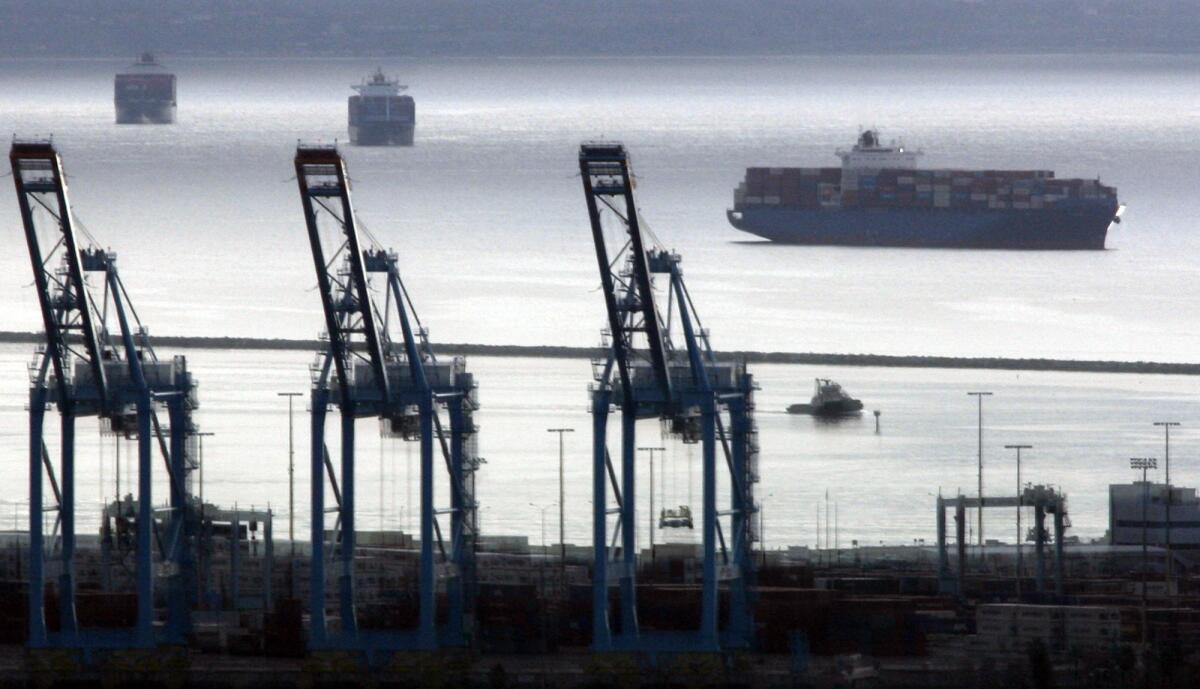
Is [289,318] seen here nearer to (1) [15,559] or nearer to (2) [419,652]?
(1) [15,559]

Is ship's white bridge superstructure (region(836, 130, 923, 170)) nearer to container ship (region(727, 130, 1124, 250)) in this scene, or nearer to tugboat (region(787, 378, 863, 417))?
container ship (region(727, 130, 1124, 250))

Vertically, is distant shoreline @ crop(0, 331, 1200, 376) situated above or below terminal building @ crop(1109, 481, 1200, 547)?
above

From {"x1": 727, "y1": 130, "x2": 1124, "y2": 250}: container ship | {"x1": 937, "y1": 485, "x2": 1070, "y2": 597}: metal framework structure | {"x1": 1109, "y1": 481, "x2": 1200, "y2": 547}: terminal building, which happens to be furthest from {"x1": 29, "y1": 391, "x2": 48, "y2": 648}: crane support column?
{"x1": 727, "y1": 130, "x2": 1124, "y2": 250}: container ship

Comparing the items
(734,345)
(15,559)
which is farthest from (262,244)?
(15,559)

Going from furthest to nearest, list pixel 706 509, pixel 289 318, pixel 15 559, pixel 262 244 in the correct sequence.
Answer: pixel 262 244 → pixel 289 318 → pixel 15 559 → pixel 706 509

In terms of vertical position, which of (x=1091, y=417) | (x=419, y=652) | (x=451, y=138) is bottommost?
(x=419, y=652)

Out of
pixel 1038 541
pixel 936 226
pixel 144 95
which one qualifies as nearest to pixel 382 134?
pixel 144 95

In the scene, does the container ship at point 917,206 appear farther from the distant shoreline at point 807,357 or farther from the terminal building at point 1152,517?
the terminal building at point 1152,517
